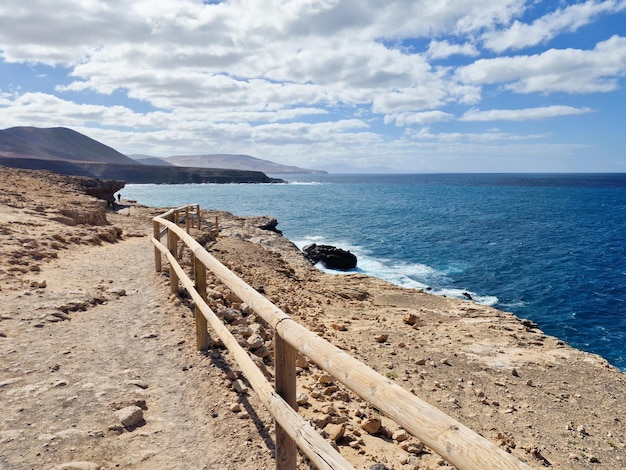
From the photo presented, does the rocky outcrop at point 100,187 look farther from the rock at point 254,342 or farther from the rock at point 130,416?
the rock at point 130,416

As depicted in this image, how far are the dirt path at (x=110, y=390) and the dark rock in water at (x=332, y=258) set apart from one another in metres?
24.2

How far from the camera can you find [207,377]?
16.3 feet

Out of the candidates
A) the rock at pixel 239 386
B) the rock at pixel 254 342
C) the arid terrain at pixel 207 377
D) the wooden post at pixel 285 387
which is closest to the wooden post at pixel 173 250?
the arid terrain at pixel 207 377

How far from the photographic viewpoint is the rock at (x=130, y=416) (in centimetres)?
402

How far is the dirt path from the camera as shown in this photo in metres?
3.63

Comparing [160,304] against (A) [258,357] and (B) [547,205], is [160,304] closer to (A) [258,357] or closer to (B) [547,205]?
(A) [258,357]

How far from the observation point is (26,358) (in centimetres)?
525

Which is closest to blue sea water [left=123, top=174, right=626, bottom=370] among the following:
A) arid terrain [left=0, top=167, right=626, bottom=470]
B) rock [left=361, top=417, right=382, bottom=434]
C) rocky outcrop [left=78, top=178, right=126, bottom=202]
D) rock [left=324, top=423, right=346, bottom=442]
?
arid terrain [left=0, top=167, right=626, bottom=470]

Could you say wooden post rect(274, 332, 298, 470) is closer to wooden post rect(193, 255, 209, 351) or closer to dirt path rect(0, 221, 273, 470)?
dirt path rect(0, 221, 273, 470)

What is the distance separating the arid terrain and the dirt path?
2cm

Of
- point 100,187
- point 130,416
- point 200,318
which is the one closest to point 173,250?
point 200,318

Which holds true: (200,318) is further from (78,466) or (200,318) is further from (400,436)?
(400,436)

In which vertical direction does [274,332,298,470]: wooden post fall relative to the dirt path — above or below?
above

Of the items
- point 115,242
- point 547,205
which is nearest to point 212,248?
point 115,242
